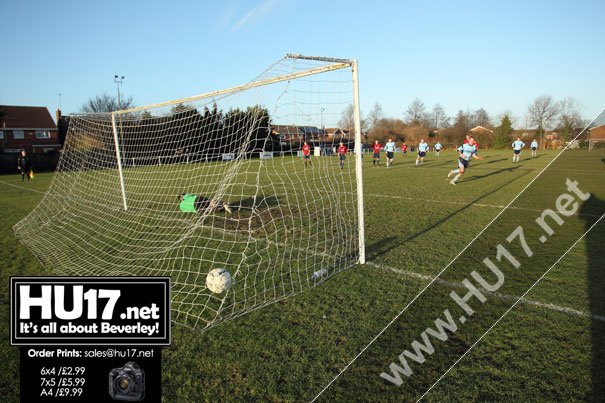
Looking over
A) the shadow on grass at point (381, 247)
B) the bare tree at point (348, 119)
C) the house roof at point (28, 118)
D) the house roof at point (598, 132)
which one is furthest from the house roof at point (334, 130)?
the house roof at point (28, 118)

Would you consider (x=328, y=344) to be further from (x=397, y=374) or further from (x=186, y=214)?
(x=186, y=214)

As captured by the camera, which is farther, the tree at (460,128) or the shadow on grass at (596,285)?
the tree at (460,128)

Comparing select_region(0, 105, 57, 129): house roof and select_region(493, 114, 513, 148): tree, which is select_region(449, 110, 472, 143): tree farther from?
select_region(0, 105, 57, 129): house roof

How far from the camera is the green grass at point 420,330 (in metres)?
1.66

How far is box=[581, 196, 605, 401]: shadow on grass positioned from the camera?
4.50 ft

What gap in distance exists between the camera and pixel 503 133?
4238 centimetres

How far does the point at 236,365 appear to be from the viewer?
8.70 feet

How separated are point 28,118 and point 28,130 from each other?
171 cm

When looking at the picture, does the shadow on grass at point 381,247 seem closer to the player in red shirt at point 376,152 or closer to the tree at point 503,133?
the player in red shirt at point 376,152

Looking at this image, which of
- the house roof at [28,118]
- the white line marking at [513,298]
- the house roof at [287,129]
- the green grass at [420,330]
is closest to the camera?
the green grass at [420,330]

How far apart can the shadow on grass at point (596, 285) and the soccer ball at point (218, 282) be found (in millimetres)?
3125

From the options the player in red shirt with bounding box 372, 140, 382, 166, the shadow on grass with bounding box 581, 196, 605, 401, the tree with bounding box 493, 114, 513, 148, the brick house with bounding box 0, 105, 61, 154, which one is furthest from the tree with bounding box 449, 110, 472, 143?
the brick house with bounding box 0, 105, 61, 154

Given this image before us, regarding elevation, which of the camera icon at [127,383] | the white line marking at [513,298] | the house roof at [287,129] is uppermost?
the house roof at [287,129]

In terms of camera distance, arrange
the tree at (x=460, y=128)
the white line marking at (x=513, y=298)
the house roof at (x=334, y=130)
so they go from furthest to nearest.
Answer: the tree at (x=460, y=128)
the house roof at (x=334, y=130)
the white line marking at (x=513, y=298)
